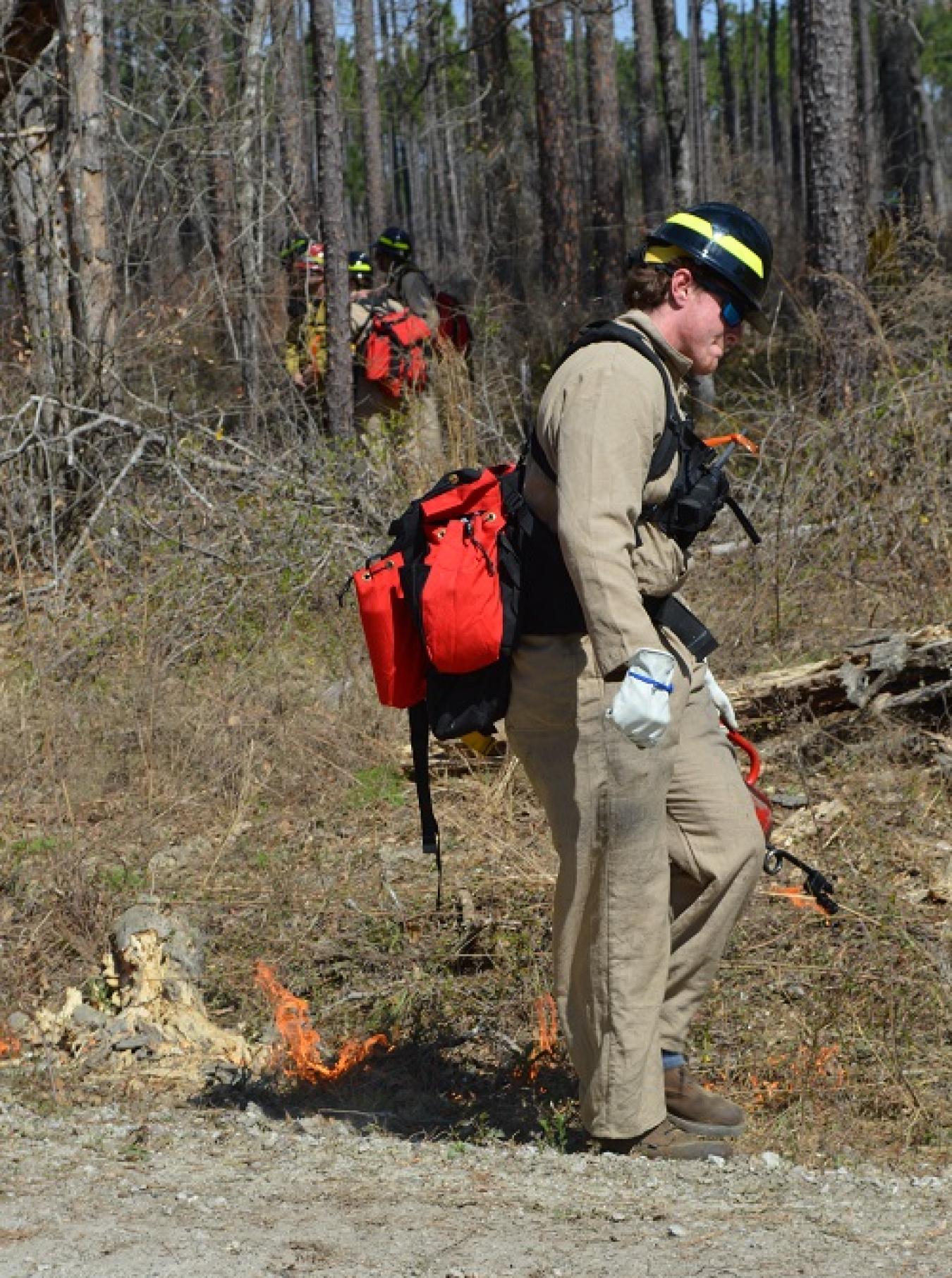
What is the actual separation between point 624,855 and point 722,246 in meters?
1.38

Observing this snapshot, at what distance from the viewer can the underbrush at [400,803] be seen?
4363mm

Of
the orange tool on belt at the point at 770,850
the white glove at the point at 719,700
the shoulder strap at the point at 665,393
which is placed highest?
the shoulder strap at the point at 665,393

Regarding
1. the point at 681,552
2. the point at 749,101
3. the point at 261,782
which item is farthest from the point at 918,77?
the point at 749,101

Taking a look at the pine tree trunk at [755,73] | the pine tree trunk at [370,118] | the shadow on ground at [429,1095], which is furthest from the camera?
the pine tree trunk at [755,73]

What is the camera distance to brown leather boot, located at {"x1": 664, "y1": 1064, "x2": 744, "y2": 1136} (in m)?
3.74

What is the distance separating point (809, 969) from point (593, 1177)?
138 cm

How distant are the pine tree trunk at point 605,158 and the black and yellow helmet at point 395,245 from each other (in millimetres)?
6911

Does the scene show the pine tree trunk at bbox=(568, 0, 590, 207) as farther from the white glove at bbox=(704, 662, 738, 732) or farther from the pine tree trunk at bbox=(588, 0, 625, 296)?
the white glove at bbox=(704, 662, 738, 732)

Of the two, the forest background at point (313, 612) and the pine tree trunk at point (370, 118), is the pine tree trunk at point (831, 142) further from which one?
the pine tree trunk at point (370, 118)

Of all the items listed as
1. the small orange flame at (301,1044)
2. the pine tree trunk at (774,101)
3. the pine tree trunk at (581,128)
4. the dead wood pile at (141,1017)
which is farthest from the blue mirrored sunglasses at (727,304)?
the pine tree trunk at (774,101)

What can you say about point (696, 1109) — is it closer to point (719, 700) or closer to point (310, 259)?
point (719, 700)

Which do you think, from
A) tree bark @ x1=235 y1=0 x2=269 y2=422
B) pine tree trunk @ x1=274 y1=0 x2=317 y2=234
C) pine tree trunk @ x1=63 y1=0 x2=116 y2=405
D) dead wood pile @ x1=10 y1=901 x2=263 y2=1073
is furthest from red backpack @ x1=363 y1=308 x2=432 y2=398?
dead wood pile @ x1=10 y1=901 x2=263 y2=1073

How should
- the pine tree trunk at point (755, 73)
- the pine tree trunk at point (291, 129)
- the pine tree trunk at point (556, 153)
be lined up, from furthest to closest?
the pine tree trunk at point (755, 73), the pine tree trunk at point (556, 153), the pine tree trunk at point (291, 129)

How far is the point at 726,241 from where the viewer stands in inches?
139
